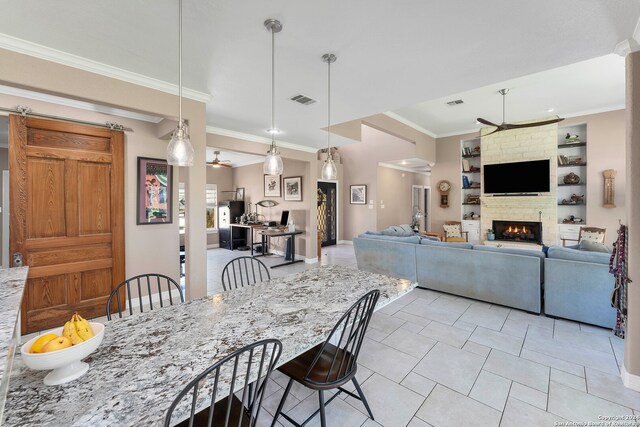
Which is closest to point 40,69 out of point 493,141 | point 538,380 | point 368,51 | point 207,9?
point 207,9

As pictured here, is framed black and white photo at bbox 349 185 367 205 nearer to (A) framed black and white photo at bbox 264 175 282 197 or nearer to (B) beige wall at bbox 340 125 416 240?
(B) beige wall at bbox 340 125 416 240

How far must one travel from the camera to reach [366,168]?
842 cm

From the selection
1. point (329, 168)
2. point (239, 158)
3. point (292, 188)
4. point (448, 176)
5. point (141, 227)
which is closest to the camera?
point (329, 168)

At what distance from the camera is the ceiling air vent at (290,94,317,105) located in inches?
124

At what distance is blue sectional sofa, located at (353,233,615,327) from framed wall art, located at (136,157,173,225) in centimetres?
320

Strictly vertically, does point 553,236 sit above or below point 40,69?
below

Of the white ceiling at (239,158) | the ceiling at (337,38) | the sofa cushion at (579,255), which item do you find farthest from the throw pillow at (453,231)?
the white ceiling at (239,158)

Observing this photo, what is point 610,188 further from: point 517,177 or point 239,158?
point 239,158

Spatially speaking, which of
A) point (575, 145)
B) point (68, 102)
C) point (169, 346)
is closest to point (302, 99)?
point (68, 102)

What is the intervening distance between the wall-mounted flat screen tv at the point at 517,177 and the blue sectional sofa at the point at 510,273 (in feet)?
11.6

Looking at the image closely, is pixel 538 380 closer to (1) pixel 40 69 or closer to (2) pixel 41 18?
(2) pixel 41 18

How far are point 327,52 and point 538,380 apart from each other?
3.10 metres

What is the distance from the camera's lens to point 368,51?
Answer: 225 cm

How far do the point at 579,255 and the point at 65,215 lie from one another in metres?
5.66
